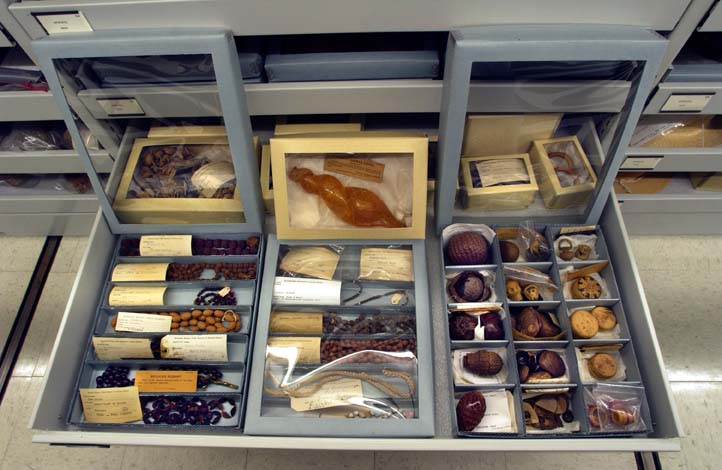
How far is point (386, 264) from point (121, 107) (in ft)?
2.61

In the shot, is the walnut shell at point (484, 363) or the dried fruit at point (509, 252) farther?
the dried fruit at point (509, 252)

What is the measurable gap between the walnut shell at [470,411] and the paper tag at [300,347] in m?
0.35

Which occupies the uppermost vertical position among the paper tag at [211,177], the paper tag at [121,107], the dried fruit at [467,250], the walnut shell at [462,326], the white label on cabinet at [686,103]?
the white label on cabinet at [686,103]

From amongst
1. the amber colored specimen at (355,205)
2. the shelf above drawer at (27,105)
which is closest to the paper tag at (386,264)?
the amber colored specimen at (355,205)

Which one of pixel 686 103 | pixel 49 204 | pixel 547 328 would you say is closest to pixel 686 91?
pixel 686 103

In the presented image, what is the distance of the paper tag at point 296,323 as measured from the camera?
1.31 metres

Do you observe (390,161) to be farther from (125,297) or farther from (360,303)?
(125,297)

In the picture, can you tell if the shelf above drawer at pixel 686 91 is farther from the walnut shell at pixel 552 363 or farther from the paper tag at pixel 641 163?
the walnut shell at pixel 552 363

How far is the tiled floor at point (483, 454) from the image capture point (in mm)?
1683

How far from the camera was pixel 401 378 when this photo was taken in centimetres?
125

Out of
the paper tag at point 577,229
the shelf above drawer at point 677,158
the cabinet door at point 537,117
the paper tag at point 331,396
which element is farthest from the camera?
the shelf above drawer at point 677,158

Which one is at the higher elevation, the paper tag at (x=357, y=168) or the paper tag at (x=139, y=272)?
the paper tag at (x=357, y=168)

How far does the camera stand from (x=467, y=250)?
1367mm

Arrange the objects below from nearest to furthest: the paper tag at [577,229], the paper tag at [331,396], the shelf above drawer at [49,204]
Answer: the paper tag at [331,396] → the paper tag at [577,229] → the shelf above drawer at [49,204]
